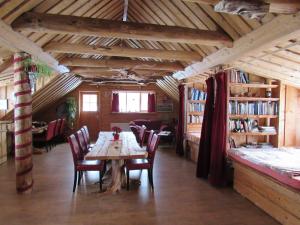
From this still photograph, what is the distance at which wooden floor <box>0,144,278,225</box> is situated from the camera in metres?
3.04

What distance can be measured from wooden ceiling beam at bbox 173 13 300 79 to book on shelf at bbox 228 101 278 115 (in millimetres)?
915

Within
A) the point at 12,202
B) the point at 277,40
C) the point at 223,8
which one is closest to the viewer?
the point at 223,8

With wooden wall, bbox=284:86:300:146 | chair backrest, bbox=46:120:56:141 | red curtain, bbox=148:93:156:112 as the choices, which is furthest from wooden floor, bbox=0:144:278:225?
red curtain, bbox=148:93:156:112

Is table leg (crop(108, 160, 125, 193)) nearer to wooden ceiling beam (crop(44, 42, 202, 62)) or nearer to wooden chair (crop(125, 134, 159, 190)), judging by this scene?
wooden chair (crop(125, 134, 159, 190))

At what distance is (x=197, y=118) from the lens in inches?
274

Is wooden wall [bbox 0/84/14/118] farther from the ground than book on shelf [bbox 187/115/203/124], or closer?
farther from the ground

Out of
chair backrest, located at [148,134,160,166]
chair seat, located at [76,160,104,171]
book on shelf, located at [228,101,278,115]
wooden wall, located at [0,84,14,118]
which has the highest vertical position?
wooden wall, located at [0,84,14,118]

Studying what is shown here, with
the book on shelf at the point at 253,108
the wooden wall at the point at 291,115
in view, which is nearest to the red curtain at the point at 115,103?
the book on shelf at the point at 253,108

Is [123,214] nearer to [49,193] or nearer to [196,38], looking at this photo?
[49,193]

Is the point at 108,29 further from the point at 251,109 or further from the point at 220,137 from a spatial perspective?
the point at 251,109

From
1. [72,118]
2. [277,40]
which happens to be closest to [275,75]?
[277,40]

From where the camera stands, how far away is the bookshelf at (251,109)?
4.70 metres

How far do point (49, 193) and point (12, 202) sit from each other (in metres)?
0.52

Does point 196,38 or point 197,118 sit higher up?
point 196,38
